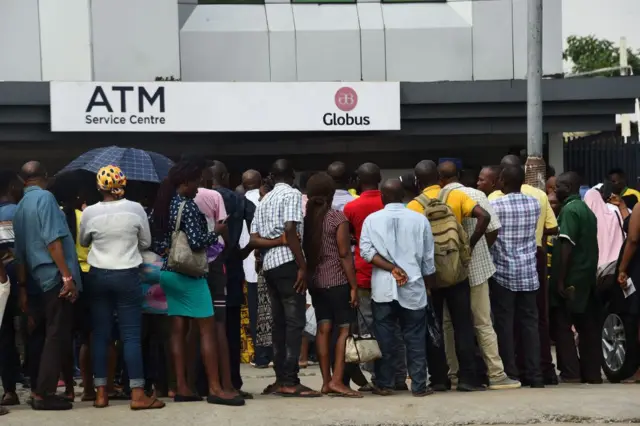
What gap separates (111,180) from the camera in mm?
9273

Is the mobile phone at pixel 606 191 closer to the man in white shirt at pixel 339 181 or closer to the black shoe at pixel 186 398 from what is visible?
the man in white shirt at pixel 339 181

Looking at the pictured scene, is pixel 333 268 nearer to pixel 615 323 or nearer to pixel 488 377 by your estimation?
pixel 488 377

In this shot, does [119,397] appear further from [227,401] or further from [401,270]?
[401,270]

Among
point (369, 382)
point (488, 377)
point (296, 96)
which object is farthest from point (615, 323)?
point (296, 96)

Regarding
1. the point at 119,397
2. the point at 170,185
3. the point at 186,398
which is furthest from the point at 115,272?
the point at 119,397

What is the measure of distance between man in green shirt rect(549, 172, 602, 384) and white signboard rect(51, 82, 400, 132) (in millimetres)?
6853

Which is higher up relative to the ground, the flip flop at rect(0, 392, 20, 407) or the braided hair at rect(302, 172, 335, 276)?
the braided hair at rect(302, 172, 335, 276)

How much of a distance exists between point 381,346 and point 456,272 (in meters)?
0.86

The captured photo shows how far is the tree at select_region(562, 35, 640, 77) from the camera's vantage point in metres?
64.9

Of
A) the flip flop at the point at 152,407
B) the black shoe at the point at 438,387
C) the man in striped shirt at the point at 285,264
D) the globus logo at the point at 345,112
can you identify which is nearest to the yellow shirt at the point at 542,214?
the black shoe at the point at 438,387

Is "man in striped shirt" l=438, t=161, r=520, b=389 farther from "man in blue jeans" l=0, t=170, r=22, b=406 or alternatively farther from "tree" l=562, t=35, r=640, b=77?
"tree" l=562, t=35, r=640, b=77

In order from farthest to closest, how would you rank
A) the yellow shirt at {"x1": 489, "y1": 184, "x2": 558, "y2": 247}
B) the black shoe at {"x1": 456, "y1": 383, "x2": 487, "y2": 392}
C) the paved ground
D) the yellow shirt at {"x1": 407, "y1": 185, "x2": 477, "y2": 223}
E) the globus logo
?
the globus logo < the yellow shirt at {"x1": 489, "y1": 184, "x2": 558, "y2": 247} < the black shoe at {"x1": 456, "y1": 383, "x2": 487, "y2": 392} < the yellow shirt at {"x1": 407, "y1": 185, "x2": 477, "y2": 223} < the paved ground

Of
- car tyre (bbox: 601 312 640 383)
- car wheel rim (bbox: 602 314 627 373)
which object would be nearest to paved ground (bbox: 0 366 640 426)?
car tyre (bbox: 601 312 640 383)

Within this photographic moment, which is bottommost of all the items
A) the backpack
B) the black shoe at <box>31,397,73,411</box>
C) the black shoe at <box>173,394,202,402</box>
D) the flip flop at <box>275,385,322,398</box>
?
the flip flop at <box>275,385,322,398</box>
